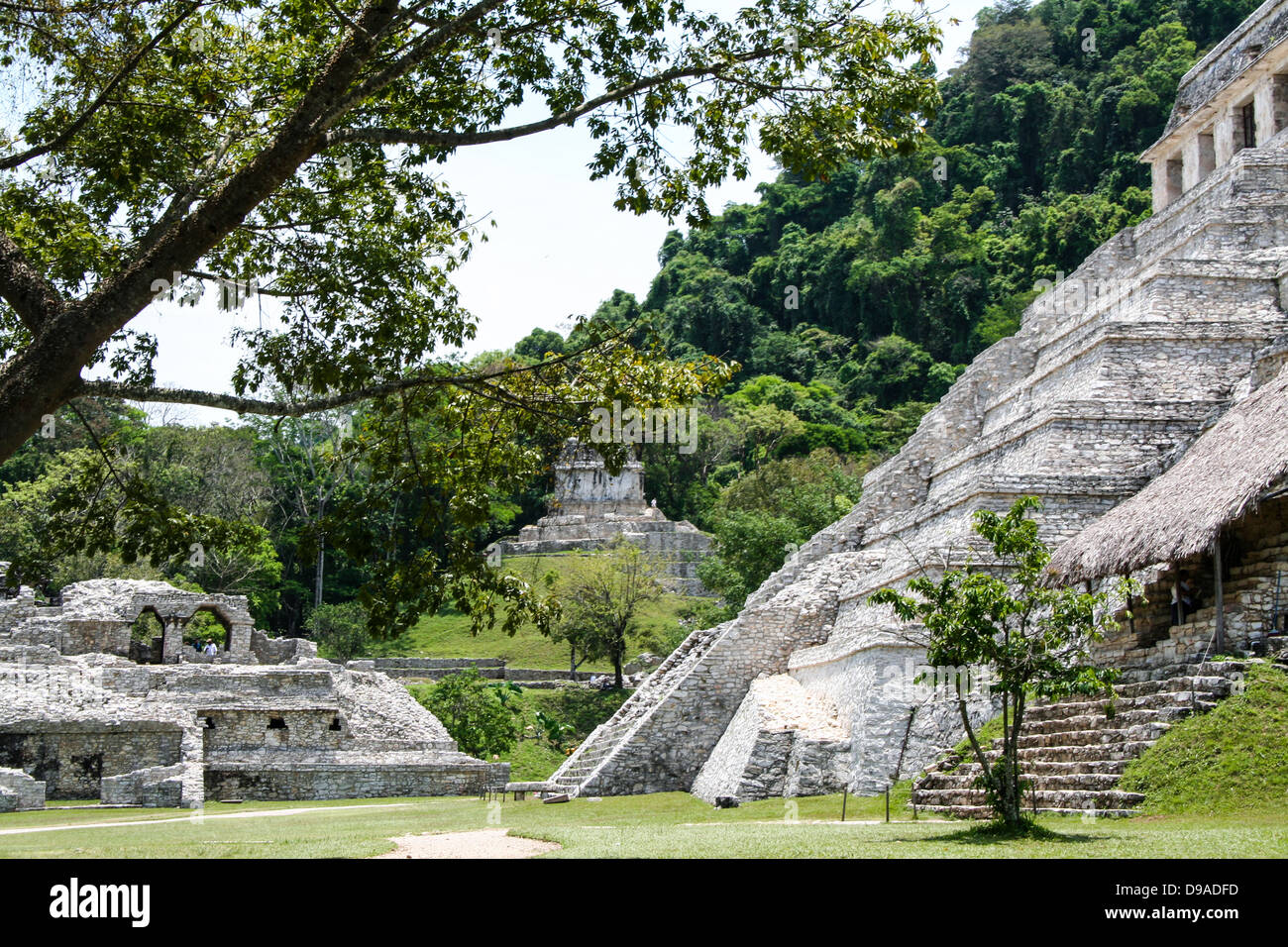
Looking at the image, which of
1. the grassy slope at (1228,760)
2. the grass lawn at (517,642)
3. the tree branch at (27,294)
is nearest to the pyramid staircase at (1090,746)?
the grassy slope at (1228,760)

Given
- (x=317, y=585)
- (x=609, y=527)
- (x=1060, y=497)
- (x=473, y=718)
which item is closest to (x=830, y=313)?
(x=609, y=527)

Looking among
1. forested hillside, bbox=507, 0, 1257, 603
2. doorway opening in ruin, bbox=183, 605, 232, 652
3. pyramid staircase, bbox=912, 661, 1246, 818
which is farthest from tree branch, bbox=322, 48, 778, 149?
forested hillside, bbox=507, 0, 1257, 603

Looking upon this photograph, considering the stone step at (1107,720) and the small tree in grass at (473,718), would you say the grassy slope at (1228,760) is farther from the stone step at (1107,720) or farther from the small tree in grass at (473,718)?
the small tree in grass at (473,718)

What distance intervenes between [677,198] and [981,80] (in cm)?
7943

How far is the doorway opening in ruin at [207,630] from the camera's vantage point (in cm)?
3138

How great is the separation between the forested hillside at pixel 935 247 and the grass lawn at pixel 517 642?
6638mm

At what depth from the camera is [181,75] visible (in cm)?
1034

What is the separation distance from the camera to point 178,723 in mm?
23859

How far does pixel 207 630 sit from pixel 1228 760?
30.7 m

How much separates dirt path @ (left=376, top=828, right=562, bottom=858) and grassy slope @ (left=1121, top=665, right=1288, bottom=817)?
5.71 m

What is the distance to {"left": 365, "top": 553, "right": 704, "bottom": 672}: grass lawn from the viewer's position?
42656mm
